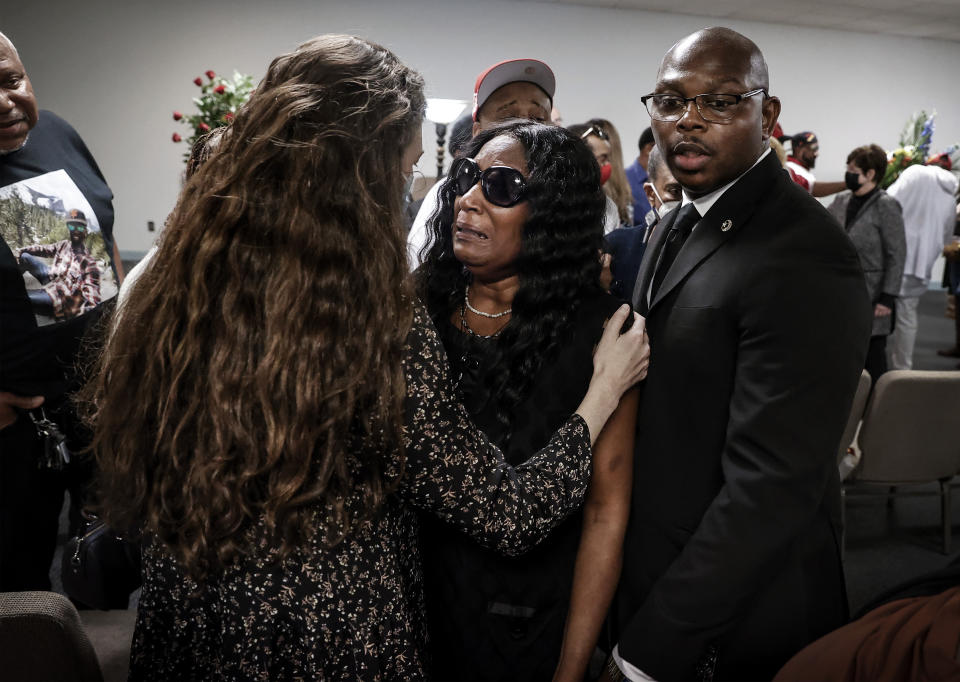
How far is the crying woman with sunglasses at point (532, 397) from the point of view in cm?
126

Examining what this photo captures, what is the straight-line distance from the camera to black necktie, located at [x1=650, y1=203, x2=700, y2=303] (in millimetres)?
1295

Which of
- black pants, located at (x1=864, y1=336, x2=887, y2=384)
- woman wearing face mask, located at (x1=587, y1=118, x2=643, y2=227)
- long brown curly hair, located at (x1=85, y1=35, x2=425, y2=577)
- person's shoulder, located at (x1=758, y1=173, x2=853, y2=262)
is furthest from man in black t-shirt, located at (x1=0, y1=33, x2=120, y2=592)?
black pants, located at (x1=864, y1=336, x2=887, y2=384)

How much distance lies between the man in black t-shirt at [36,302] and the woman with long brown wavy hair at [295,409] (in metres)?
0.94

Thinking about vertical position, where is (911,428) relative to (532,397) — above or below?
below

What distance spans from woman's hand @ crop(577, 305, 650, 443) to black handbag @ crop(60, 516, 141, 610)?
86 cm

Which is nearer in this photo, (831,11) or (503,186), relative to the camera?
(503,186)

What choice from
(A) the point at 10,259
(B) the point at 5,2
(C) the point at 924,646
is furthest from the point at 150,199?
(C) the point at 924,646

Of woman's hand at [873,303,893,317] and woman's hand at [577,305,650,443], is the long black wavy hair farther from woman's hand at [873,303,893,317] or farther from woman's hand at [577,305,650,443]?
woman's hand at [873,303,893,317]

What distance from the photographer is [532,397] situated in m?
1.28

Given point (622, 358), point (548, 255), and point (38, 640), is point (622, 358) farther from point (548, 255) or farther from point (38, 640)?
point (38, 640)

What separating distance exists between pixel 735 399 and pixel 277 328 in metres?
0.69

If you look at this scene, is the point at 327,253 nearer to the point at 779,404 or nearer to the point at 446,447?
the point at 446,447

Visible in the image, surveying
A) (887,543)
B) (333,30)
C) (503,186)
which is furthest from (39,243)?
(333,30)

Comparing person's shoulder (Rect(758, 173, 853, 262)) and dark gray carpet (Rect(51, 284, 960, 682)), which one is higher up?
person's shoulder (Rect(758, 173, 853, 262))
